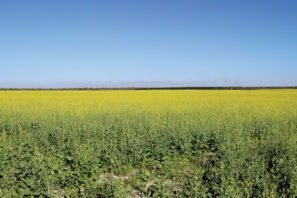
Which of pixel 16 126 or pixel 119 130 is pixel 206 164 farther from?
pixel 16 126

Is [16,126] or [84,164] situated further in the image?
[16,126]

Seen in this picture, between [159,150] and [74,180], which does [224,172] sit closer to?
[159,150]

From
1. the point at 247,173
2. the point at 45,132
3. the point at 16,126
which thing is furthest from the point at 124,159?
the point at 16,126

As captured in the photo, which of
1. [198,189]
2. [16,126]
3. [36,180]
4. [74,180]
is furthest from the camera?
[16,126]

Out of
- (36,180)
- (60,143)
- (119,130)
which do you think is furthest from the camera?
(119,130)

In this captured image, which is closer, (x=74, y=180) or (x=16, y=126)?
(x=74, y=180)

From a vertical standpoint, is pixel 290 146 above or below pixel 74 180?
above

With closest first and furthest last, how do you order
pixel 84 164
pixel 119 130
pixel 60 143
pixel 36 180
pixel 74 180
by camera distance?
1. pixel 36 180
2. pixel 74 180
3. pixel 84 164
4. pixel 60 143
5. pixel 119 130

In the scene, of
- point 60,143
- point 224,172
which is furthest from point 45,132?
point 224,172

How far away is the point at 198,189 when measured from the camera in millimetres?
5219

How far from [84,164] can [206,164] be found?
3.45 m

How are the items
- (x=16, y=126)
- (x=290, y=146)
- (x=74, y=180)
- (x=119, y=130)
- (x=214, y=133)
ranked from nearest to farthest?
(x=74, y=180) < (x=290, y=146) < (x=214, y=133) < (x=119, y=130) < (x=16, y=126)

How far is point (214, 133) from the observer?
948 cm

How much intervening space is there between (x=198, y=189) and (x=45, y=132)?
23.3 ft
